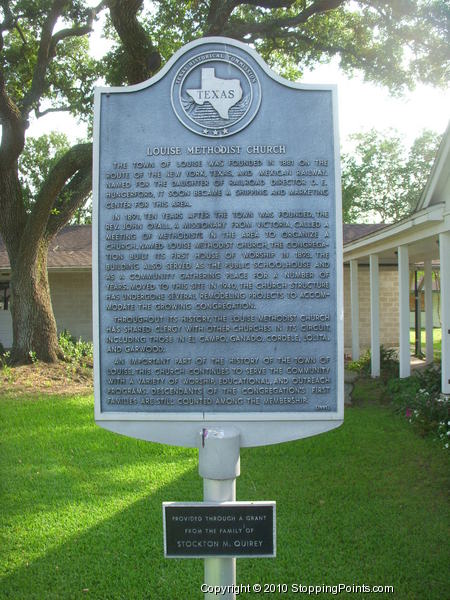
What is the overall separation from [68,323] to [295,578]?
17930mm

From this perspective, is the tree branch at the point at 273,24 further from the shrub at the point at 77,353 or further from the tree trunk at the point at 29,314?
the shrub at the point at 77,353

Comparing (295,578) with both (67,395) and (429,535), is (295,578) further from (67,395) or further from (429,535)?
(67,395)

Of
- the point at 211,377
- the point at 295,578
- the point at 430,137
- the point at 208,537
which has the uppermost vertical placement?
the point at 430,137

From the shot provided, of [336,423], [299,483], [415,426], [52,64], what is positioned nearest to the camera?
[336,423]

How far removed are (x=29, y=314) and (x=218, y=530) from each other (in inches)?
471

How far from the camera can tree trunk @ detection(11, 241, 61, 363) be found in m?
14.0

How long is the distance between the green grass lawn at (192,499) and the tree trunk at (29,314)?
5595 millimetres

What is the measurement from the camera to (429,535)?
4969 millimetres

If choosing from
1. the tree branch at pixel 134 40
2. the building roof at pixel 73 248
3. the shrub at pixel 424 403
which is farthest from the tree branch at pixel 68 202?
the shrub at pixel 424 403

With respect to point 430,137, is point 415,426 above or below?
below

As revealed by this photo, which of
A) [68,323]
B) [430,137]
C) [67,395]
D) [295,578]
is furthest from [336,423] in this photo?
A: [430,137]

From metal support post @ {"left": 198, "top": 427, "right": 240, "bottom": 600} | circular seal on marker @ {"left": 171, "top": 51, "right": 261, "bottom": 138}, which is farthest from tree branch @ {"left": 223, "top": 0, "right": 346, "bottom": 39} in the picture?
metal support post @ {"left": 198, "top": 427, "right": 240, "bottom": 600}

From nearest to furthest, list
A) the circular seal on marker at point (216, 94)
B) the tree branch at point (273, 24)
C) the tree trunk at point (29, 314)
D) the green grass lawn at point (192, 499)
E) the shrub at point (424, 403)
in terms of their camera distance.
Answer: the circular seal on marker at point (216, 94) < the green grass lawn at point (192, 499) < the shrub at point (424, 403) < the tree branch at point (273, 24) < the tree trunk at point (29, 314)

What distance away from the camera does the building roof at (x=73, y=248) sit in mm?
20094
